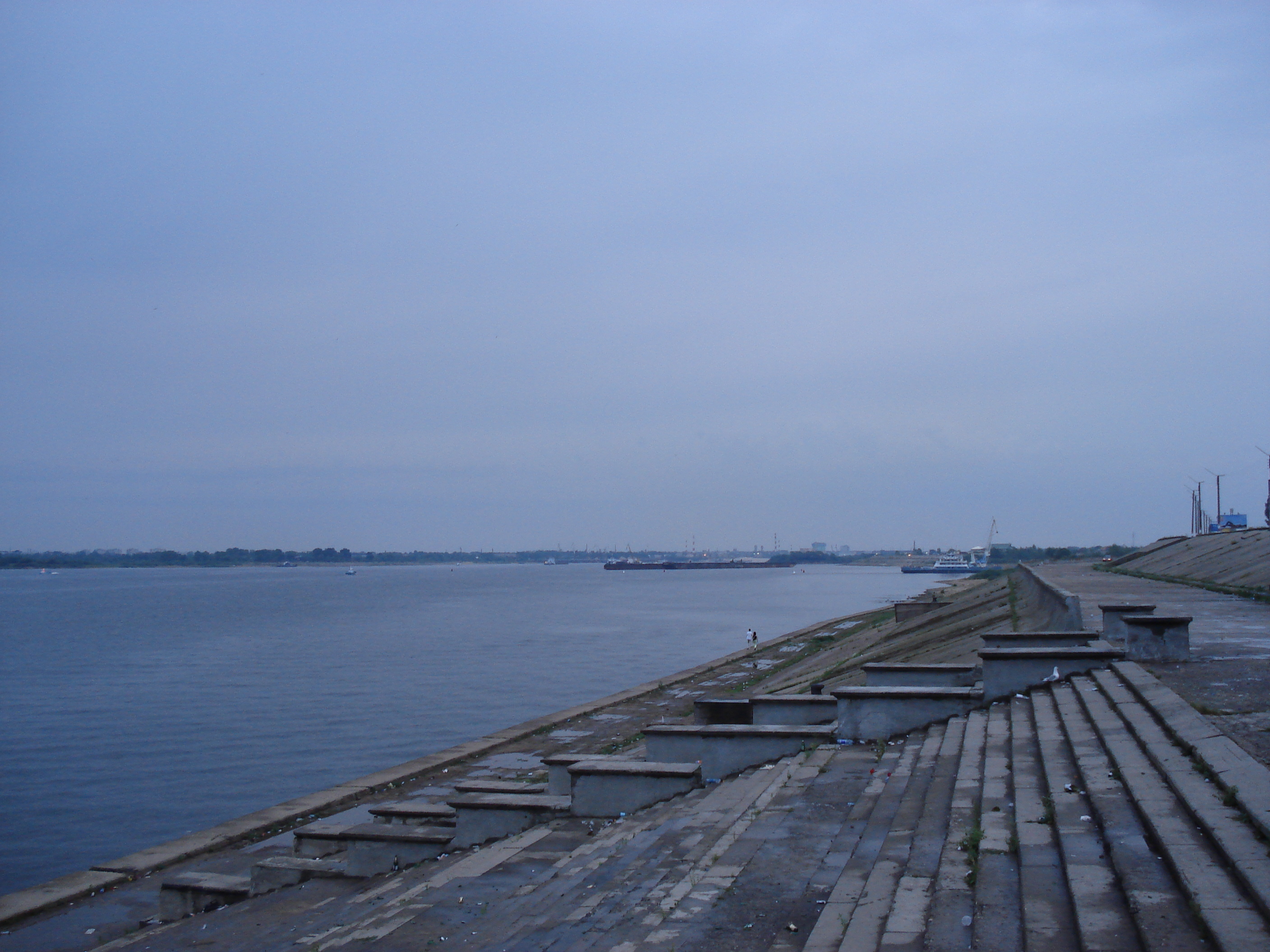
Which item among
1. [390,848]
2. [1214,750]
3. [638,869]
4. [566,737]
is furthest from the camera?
[566,737]

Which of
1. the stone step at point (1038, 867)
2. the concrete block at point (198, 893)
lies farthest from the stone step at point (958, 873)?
the concrete block at point (198, 893)

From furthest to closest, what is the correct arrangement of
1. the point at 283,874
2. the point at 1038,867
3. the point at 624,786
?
the point at 283,874 < the point at 624,786 < the point at 1038,867

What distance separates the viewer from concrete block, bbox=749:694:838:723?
1098 centimetres

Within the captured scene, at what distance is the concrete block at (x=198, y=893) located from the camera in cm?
1062

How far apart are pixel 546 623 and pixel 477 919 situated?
6019 cm

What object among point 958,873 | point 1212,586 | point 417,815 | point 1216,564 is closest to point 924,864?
point 958,873

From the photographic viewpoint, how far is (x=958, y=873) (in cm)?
547

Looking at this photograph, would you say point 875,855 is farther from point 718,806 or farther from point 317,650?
point 317,650

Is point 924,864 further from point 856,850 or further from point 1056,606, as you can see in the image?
point 1056,606

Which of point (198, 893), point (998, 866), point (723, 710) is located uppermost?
point (998, 866)

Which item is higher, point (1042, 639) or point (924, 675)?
point (1042, 639)

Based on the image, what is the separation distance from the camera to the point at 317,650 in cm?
5159

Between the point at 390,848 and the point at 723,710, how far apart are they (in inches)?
167

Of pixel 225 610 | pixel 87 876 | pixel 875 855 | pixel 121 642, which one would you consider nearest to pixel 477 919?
pixel 875 855
